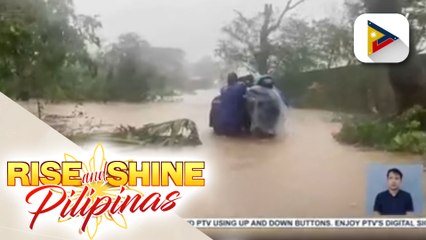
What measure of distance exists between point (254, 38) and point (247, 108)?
0.29 meters

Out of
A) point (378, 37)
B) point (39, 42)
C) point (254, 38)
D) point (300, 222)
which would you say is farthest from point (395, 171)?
point (39, 42)

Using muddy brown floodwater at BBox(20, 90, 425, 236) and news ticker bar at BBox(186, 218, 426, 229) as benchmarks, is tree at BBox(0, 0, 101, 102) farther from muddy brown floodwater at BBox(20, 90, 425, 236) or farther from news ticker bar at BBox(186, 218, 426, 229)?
news ticker bar at BBox(186, 218, 426, 229)

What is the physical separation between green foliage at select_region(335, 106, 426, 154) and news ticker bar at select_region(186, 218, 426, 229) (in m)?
0.30

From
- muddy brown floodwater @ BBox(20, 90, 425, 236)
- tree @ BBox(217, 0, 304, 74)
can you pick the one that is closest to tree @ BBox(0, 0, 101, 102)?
muddy brown floodwater @ BBox(20, 90, 425, 236)

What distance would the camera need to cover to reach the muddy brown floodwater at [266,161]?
7.32 feet

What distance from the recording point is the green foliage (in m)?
2.24

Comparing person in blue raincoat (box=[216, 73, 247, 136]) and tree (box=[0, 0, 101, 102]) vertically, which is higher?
tree (box=[0, 0, 101, 102])

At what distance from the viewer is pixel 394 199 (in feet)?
7.40

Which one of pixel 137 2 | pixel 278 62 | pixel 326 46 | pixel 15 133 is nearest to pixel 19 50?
pixel 15 133

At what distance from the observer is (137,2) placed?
2211 millimetres

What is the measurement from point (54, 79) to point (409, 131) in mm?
1469

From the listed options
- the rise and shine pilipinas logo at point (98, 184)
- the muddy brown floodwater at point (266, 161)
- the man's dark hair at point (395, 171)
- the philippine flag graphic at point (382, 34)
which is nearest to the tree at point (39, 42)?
the muddy brown floodwater at point (266, 161)

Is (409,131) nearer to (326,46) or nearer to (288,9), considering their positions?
(326,46)

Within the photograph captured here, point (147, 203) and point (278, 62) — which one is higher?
point (278, 62)
